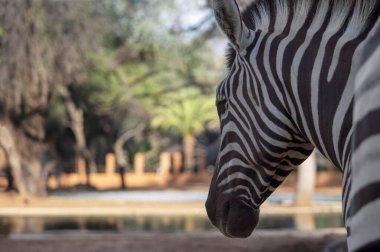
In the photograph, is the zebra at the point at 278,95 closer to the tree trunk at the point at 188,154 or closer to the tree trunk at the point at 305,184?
the tree trunk at the point at 305,184

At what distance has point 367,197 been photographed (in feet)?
3.16

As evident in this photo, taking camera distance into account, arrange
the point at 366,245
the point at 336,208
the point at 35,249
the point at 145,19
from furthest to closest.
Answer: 1. the point at 145,19
2. the point at 336,208
3. the point at 35,249
4. the point at 366,245

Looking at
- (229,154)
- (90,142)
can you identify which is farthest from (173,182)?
(229,154)

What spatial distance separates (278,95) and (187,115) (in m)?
50.4

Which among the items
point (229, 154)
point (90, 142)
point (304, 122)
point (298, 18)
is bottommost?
point (90, 142)

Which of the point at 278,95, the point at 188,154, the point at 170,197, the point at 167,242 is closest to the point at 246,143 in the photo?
the point at 278,95

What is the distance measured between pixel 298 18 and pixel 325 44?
0.26 metres

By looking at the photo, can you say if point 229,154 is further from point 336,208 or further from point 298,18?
point 336,208

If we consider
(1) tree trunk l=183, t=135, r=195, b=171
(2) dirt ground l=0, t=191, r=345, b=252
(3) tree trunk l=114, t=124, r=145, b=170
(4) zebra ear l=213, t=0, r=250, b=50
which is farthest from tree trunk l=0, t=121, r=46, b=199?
(4) zebra ear l=213, t=0, r=250, b=50

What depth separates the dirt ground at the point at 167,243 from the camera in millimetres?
11641

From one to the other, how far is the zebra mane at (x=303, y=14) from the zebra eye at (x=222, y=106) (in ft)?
0.60

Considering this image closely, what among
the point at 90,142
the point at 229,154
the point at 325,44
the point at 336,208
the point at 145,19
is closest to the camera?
the point at 325,44

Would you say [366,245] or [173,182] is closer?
[366,245]

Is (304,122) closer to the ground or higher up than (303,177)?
higher up
